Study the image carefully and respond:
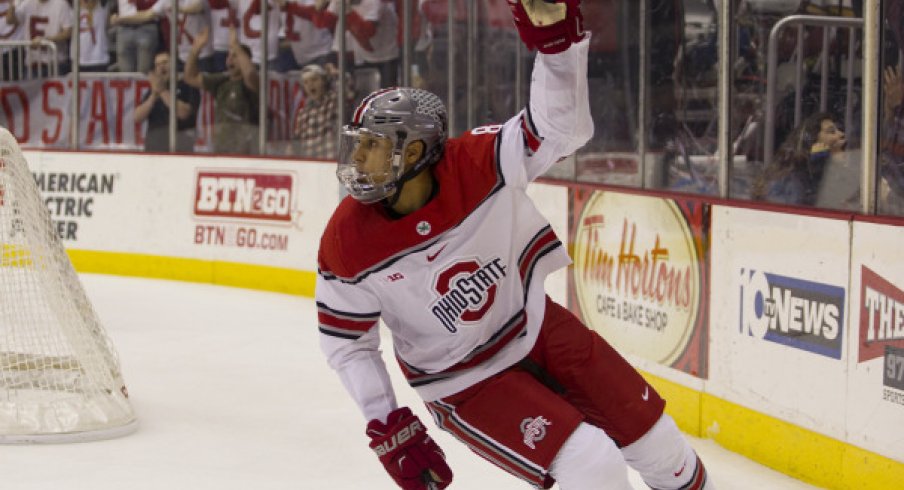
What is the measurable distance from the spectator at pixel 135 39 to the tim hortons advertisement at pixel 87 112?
3.6 inches

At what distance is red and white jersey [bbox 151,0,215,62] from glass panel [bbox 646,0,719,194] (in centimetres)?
499

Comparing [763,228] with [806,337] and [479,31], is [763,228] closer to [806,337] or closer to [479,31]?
[806,337]

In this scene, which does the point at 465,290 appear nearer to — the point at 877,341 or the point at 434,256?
the point at 434,256

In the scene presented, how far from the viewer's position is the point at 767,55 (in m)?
5.36

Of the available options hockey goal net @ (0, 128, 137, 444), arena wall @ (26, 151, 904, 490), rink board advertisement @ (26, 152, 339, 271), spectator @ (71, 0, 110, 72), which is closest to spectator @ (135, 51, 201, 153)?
rink board advertisement @ (26, 152, 339, 271)

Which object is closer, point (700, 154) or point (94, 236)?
point (700, 154)

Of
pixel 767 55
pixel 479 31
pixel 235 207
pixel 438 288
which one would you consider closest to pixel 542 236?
pixel 438 288

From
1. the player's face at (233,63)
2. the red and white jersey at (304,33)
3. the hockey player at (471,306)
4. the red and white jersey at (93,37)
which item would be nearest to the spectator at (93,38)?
the red and white jersey at (93,37)

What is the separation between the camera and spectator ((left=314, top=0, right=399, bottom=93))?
9.48 metres

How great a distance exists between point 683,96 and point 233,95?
5.16 meters

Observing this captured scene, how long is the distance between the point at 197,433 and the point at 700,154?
2069 millimetres

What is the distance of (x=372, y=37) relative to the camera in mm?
9656

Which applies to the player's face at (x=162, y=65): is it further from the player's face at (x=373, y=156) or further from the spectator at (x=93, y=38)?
the player's face at (x=373, y=156)

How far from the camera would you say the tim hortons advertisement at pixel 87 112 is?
1094 cm
